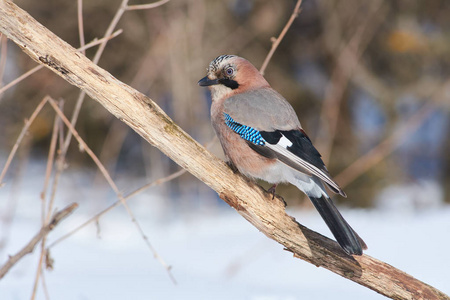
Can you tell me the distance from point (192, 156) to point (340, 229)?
80cm


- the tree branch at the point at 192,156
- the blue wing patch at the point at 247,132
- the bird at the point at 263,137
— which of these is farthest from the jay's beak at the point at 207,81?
the tree branch at the point at 192,156

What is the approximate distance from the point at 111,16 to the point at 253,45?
5.42 ft

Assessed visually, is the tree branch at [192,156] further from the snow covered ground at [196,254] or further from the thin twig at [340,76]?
the thin twig at [340,76]

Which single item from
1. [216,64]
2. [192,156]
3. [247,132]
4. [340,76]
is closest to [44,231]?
[192,156]

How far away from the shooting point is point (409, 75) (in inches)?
259

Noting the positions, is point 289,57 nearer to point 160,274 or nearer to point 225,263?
point 225,263

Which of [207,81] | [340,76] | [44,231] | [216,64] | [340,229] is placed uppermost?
[340,76]

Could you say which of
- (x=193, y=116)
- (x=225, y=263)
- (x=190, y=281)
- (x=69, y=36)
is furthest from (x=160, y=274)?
(x=69, y=36)

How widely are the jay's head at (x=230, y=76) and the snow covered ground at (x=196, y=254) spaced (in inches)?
45.4

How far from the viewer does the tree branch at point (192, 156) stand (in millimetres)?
2500

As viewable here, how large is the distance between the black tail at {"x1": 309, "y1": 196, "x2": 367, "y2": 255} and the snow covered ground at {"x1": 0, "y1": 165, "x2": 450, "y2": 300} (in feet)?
2.73

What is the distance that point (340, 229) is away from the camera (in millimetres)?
2705

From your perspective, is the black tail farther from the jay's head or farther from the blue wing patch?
the jay's head

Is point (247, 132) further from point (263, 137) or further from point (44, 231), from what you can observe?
point (44, 231)
